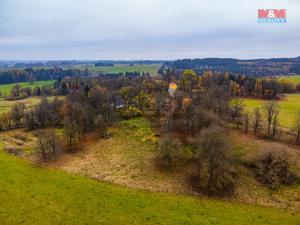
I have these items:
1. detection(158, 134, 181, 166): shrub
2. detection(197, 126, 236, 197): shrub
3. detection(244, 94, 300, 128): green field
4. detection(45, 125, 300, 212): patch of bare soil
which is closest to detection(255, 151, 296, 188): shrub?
detection(45, 125, 300, 212): patch of bare soil

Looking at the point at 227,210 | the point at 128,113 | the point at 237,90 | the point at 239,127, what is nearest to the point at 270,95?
the point at 237,90

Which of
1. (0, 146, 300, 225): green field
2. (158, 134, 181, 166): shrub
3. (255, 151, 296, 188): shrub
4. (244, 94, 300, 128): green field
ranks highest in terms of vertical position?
(244, 94, 300, 128): green field

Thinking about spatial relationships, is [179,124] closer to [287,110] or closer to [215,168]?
[215,168]

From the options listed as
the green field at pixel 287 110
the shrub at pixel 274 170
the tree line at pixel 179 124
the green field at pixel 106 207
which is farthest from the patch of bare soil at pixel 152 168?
the green field at pixel 287 110

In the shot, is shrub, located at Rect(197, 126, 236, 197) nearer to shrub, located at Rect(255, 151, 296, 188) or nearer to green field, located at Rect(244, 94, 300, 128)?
shrub, located at Rect(255, 151, 296, 188)

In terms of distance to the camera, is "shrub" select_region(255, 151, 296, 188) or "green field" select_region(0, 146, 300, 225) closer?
"green field" select_region(0, 146, 300, 225)

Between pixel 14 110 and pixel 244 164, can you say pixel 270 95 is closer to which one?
pixel 244 164

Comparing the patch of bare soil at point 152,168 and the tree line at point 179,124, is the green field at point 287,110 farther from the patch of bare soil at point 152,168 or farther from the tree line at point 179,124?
the patch of bare soil at point 152,168

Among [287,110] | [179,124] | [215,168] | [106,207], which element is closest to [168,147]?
[215,168]
